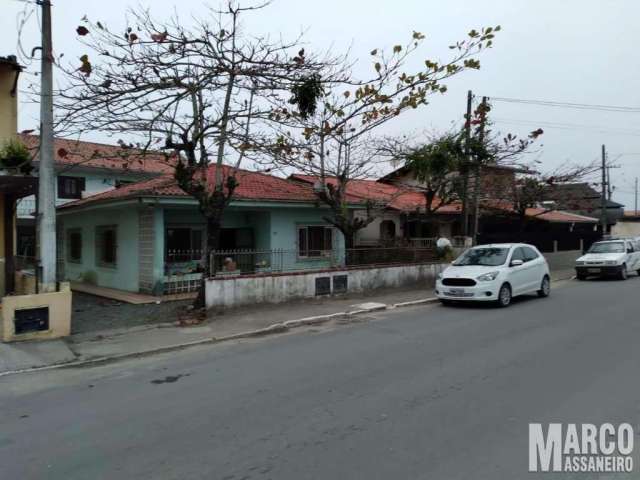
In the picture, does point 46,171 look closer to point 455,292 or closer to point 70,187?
point 455,292

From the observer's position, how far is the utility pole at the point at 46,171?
934 centimetres

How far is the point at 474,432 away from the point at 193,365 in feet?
14.2

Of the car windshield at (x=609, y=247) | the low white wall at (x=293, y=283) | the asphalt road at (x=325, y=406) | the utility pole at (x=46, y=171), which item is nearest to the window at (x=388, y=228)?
the low white wall at (x=293, y=283)

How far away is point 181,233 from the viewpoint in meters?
16.3

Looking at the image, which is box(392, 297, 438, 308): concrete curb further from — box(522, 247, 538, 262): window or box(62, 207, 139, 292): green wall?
box(62, 207, 139, 292): green wall

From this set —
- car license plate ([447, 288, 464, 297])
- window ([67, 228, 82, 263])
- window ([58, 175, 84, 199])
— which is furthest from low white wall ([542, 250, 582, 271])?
window ([58, 175, 84, 199])

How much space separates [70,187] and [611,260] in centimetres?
2816

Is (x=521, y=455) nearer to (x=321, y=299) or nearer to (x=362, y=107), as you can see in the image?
(x=321, y=299)

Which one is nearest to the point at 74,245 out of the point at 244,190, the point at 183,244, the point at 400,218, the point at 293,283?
the point at 183,244

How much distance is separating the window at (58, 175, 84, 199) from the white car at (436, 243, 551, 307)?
2415cm

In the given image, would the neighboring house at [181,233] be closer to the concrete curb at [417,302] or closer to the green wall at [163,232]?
the green wall at [163,232]

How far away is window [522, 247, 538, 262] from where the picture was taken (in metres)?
13.9

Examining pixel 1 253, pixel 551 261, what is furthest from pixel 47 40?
pixel 551 261

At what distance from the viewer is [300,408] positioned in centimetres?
514
